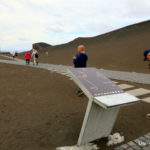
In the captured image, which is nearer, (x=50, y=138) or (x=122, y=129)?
(x=50, y=138)

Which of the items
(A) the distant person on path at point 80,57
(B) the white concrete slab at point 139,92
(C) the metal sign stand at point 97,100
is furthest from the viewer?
(B) the white concrete slab at point 139,92

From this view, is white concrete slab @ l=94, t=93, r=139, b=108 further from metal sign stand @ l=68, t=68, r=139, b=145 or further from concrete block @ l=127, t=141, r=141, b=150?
concrete block @ l=127, t=141, r=141, b=150

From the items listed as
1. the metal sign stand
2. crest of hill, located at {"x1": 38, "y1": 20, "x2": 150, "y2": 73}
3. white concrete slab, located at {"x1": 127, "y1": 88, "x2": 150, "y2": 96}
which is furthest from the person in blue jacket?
crest of hill, located at {"x1": 38, "y1": 20, "x2": 150, "y2": 73}

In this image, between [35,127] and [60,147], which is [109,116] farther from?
[35,127]

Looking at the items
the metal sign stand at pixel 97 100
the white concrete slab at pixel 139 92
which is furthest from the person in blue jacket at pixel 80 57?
the metal sign stand at pixel 97 100

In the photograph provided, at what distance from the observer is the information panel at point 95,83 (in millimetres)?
3588

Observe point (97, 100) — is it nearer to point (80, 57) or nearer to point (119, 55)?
point (80, 57)

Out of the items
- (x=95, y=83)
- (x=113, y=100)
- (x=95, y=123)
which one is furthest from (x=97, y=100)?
(x=95, y=123)

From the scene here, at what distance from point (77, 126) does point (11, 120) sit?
1.77 m

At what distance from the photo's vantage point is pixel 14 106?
6.28 m

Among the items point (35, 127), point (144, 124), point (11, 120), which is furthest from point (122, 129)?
point (11, 120)

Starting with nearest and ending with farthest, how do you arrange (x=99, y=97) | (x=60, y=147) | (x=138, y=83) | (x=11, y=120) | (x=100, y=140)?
(x=99, y=97)
(x=60, y=147)
(x=100, y=140)
(x=11, y=120)
(x=138, y=83)

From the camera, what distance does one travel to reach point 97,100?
3.32m

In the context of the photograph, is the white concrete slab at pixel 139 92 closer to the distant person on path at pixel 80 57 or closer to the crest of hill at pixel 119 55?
the distant person on path at pixel 80 57
